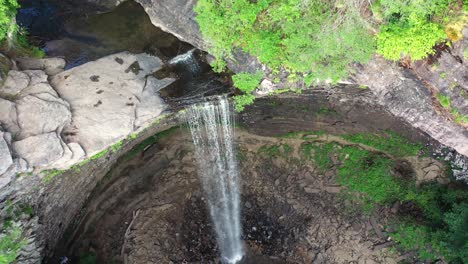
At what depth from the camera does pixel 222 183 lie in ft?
41.5

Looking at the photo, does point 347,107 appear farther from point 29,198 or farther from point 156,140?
point 29,198

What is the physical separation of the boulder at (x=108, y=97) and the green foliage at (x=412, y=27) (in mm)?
5854

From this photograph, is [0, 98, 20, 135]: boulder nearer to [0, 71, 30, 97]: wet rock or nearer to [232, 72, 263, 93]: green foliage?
[0, 71, 30, 97]: wet rock

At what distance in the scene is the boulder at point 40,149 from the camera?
24.8ft

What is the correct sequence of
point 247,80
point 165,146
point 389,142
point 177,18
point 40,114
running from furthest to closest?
point 165,146 → point 389,142 → point 177,18 → point 247,80 → point 40,114

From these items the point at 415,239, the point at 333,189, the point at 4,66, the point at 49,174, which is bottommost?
the point at 415,239

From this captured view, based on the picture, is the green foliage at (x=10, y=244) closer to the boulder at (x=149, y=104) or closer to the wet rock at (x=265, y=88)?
the boulder at (x=149, y=104)

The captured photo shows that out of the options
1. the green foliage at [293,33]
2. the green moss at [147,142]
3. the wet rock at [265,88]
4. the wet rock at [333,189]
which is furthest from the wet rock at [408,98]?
the green moss at [147,142]

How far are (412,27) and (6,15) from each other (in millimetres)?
8851

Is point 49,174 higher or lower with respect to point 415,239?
higher

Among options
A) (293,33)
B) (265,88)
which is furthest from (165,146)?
(293,33)

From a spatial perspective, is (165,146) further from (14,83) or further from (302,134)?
(14,83)

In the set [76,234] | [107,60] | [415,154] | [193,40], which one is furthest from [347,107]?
[76,234]

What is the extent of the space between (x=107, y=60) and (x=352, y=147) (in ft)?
28.0
